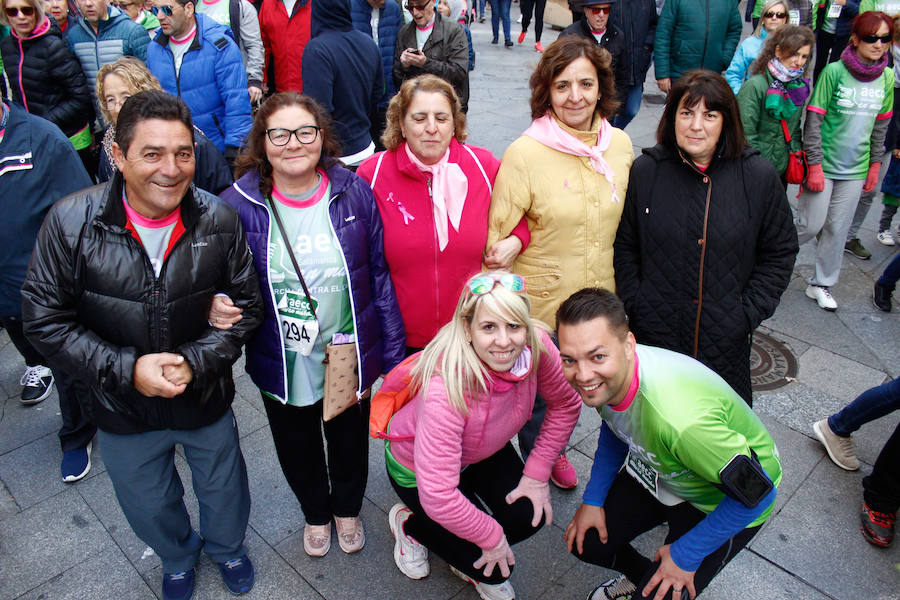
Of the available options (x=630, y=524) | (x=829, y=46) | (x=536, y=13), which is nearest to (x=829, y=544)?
(x=630, y=524)

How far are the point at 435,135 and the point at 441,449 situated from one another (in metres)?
1.32

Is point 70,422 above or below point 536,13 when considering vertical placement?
below

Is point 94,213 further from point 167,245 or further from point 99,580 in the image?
point 99,580

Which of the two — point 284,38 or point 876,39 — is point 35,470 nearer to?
point 284,38

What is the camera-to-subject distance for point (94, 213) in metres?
2.21

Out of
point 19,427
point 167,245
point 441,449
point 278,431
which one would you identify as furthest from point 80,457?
point 441,449

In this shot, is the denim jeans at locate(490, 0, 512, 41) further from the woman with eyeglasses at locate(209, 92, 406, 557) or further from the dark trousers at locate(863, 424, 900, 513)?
the dark trousers at locate(863, 424, 900, 513)

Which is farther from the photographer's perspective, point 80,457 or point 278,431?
point 80,457

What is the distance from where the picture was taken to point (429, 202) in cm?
285

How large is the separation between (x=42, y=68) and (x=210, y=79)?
1.19 meters

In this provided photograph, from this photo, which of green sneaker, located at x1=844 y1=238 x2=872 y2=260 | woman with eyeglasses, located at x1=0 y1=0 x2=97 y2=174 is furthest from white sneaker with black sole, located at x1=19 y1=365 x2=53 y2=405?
green sneaker, located at x1=844 y1=238 x2=872 y2=260

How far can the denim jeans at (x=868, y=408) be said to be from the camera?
321cm

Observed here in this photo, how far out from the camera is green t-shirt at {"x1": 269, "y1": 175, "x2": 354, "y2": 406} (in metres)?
2.55

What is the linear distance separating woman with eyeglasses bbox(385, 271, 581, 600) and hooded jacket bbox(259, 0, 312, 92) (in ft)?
11.3
